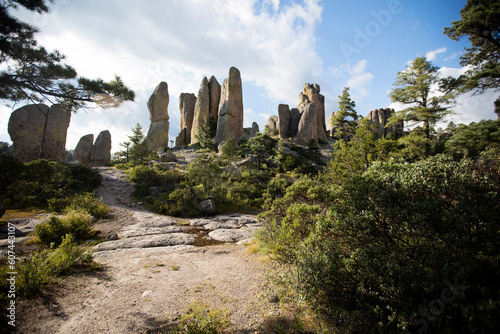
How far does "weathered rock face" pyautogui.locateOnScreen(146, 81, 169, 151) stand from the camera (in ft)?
108

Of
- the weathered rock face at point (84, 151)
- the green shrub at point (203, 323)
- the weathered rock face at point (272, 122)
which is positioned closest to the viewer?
the green shrub at point (203, 323)

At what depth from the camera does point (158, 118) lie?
33.6 m

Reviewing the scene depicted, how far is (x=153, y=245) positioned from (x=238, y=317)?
17.9ft

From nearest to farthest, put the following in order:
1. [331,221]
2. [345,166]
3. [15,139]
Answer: [331,221]
[345,166]
[15,139]

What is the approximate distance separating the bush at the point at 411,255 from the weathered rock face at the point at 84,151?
3609 centimetres

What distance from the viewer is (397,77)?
15.7 metres

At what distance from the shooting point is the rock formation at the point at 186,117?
38.3 metres

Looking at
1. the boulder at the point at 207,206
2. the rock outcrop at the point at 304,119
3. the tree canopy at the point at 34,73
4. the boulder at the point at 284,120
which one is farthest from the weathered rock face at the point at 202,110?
the tree canopy at the point at 34,73

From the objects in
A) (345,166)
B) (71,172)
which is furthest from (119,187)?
(345,166)

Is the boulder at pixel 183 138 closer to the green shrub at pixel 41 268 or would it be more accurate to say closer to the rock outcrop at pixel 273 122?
the rock outcrop at pixel 273 122

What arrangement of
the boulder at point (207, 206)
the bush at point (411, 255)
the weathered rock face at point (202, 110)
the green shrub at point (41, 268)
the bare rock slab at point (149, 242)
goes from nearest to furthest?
the bush at point (411, 255) → the green shrub at point (41, 268) → the bare rock slab at point (149, 242) → the boulder at point (207, 206) → the weathered rock face at point (202, 110)

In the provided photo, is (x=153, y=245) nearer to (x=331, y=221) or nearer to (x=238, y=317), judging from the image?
(x=238, y=317)

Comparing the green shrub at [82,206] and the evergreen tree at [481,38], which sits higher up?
the evergreen tree at [481,38]

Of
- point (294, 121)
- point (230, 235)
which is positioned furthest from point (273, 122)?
point (230, 235)
